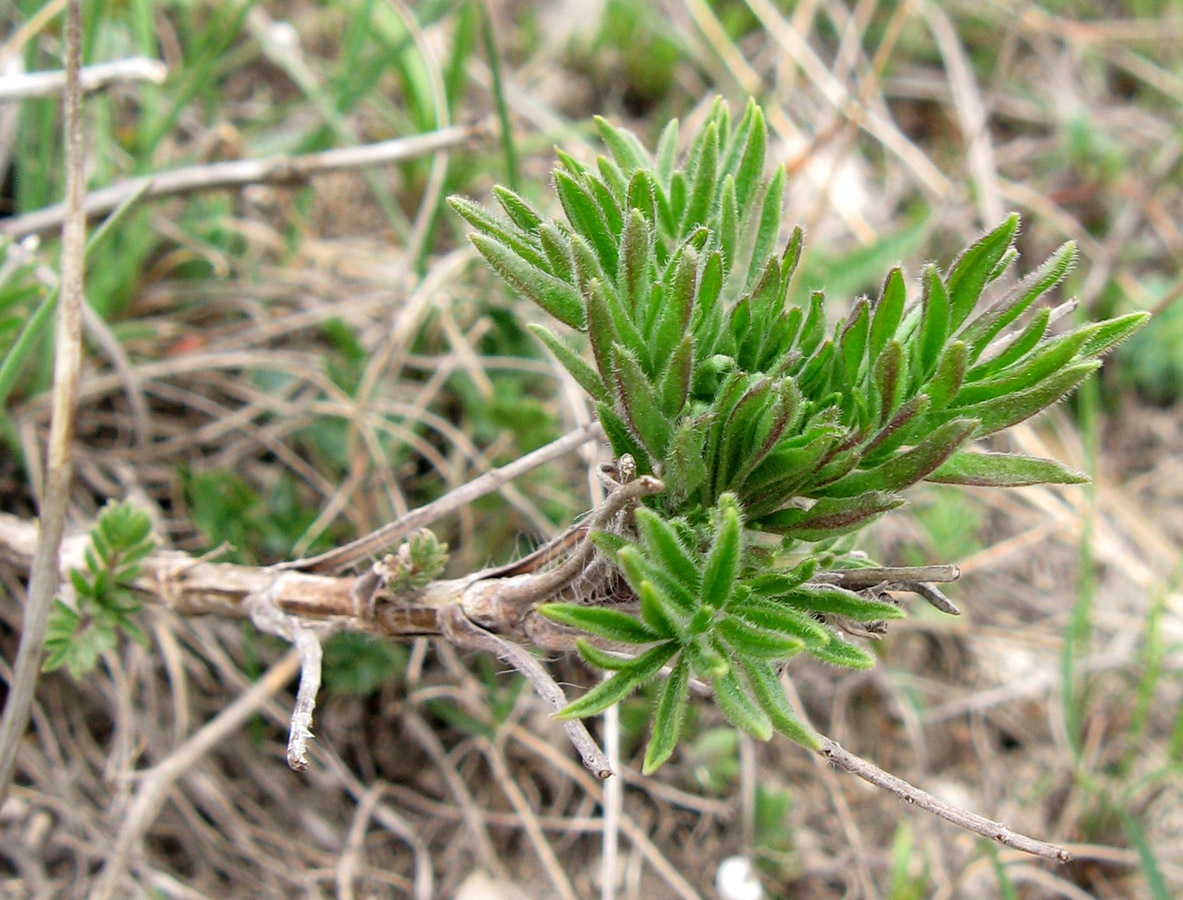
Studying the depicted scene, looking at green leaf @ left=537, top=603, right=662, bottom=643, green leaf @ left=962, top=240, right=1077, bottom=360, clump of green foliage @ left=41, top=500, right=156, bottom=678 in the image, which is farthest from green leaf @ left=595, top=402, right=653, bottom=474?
clump of green foliage @ left=41, top=500, right=156, bottom=678

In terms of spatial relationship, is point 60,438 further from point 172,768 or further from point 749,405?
point 749,405

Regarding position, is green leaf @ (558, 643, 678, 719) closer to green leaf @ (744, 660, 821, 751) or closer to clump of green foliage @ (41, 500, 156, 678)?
green leaf @ (744, 660, 821, 751)

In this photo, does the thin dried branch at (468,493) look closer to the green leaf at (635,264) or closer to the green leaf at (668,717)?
the green leaf at (635,264)

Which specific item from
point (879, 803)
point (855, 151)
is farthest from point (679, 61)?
point (879, 803)

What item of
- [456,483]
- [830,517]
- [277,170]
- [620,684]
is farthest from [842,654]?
[277,170]

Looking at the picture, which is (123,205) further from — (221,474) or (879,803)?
(879,803)

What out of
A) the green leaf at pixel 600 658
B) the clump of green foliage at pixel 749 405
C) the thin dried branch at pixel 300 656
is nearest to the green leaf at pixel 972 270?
the clump of green foliage at pixel 749 405
